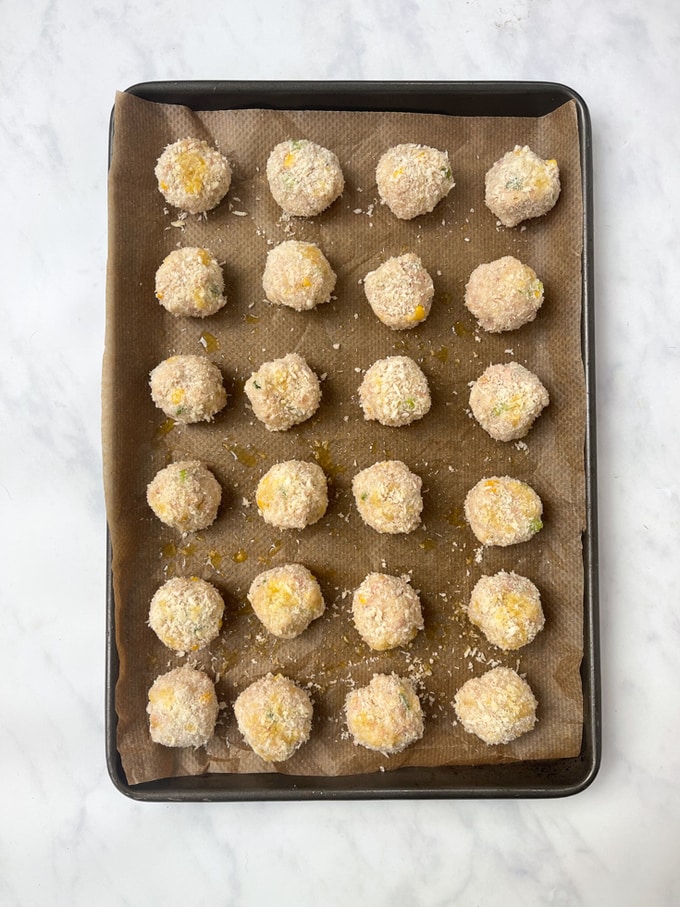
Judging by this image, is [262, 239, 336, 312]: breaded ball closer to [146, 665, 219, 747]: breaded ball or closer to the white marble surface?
the white marble surface

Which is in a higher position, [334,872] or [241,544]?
[241,544]

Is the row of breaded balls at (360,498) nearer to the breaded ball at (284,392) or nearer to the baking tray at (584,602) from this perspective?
the breaded ball at (284,392)

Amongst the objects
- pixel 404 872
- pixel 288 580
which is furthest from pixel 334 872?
pixel 288 580

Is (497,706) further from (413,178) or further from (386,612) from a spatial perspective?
(413,178)

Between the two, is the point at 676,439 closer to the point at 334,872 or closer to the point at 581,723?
the point at 581,723

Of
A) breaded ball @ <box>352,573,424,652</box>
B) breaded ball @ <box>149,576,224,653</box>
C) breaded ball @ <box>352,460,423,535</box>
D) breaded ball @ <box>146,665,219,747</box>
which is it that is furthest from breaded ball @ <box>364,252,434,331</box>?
breaded ball @ <box>146,665,219,747</box>
